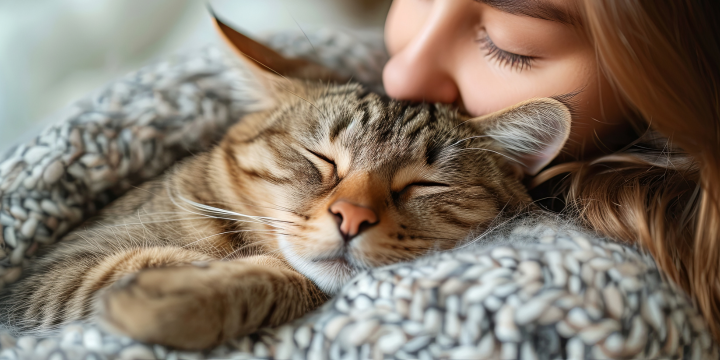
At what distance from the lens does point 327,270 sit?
792 mm

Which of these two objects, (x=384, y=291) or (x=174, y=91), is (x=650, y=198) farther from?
(x=174, y=91)

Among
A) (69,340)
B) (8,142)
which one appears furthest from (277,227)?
(8,142)

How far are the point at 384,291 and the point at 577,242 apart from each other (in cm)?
31

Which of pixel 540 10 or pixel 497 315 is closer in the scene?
pixel 497 315

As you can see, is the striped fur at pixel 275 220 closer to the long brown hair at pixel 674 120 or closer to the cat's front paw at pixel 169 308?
the cat's front paw at pixel 169 308

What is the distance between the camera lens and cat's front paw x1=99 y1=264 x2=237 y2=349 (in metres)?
0.58

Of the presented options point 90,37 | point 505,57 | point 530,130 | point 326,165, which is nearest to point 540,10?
point 505,57

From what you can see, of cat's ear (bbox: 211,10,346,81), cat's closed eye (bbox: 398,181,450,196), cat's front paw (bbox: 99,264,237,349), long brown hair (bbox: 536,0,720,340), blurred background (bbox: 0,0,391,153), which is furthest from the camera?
blurred background (bbox: 0,0,391,153)

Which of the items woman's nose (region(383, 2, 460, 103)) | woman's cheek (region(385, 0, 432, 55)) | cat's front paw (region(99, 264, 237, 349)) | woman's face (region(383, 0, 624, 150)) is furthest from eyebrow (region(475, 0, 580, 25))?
cat's front paw (region(99, 264, 237, 349))

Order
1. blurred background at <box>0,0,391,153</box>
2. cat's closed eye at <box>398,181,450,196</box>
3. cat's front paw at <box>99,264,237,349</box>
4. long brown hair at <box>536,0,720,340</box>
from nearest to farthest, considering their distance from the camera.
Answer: cat's front paw at <box>99,264,237,349</box> → long brown hair at <box>536,0,720,340</box> → cat's closed eye at <box>398,181,450,196</box> → blurred background at <box>0,0,391,153</box>

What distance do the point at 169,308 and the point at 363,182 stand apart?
375mm

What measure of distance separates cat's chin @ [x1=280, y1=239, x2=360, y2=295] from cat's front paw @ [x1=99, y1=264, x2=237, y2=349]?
7.8 inches

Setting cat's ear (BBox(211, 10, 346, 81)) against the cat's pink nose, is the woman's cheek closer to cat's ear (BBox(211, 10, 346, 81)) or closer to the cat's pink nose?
cat's ear (BBox(211, 10, 346, 81))

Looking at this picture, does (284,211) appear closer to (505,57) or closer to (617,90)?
(505,57)
